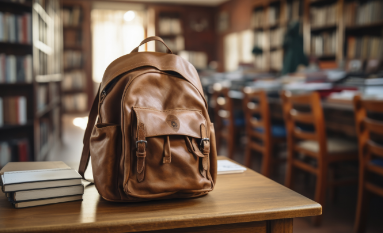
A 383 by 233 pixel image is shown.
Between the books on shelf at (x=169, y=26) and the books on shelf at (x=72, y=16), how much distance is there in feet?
6.34

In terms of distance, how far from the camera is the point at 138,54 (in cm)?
77

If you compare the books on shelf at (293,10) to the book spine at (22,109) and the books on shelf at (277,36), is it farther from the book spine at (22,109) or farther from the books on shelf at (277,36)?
the book spine at (22,109)

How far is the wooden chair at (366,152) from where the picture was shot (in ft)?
5.32

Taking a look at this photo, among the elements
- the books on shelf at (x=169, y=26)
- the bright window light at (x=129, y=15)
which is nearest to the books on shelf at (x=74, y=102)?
the bright window light at (x=129, y=15)

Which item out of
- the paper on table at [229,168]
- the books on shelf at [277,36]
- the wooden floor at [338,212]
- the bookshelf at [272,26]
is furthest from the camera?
the books on shelf at [277,36]

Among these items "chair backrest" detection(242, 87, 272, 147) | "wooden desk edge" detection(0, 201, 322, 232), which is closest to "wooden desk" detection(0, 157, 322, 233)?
"wooden desk edge" detection(0, 201, 322, 232)

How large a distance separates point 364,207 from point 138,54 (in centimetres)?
155

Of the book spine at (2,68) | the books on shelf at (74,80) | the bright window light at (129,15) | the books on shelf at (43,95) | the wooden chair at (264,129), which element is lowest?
the wooden chair at (264,129)

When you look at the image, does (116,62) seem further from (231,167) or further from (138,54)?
(231,167)

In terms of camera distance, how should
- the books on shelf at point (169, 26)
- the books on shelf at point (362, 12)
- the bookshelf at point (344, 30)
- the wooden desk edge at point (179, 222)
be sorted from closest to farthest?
1. the wooden desk edge at point (179, 222)
2. the books on shelf at point (362, 12)
3. the bookshelf at point (344, 30)
4. the books on shelf at point (169, 26)

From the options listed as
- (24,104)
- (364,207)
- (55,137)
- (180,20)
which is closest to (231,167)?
(364,207)

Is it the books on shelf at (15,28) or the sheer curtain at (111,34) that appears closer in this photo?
the books on shelf at (15,28)

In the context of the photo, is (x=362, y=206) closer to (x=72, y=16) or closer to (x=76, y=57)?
(x=76, y=57)

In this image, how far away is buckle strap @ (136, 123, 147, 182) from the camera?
678mm
